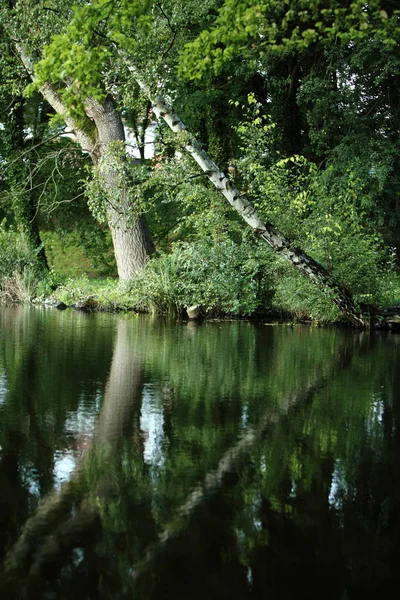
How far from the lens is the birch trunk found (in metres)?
13.7

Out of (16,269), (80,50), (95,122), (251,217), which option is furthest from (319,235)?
(16,269)

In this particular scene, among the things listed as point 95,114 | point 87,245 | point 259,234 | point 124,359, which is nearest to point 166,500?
point 124,359

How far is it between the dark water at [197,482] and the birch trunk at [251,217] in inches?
219

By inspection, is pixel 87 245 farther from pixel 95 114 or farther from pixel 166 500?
pixel 166 500

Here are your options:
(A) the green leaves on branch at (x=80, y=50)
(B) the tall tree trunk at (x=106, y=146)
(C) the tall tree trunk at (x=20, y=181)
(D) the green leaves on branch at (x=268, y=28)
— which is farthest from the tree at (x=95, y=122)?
(C) the tall tree trunk at (x=20, y=181)

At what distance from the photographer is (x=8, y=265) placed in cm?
2292

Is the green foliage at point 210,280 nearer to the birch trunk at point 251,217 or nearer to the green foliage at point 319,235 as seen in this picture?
the green foliage at point 319,235

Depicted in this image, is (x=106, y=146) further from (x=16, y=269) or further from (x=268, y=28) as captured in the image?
(x=268, y=28)

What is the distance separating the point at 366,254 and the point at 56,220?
2143cm

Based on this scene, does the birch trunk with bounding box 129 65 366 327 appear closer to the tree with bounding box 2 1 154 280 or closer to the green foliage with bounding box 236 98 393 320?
the green foliage with bounding box 236 98 393 320

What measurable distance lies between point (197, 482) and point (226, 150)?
25083mm

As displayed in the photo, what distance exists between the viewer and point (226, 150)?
2805 cm

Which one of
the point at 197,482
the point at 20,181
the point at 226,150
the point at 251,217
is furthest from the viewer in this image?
the point at 226,150

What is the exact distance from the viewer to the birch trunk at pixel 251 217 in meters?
13.7
